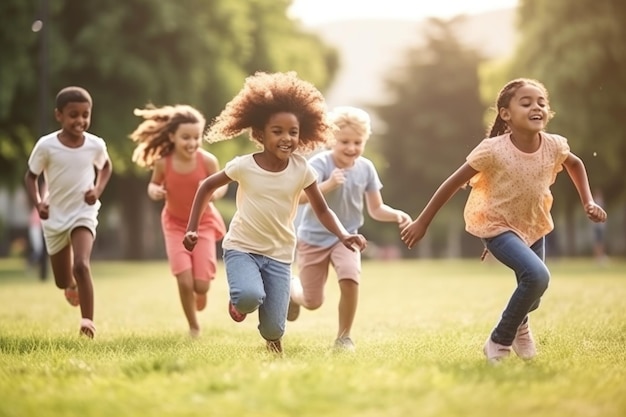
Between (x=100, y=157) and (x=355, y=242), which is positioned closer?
(x=355, y=242)

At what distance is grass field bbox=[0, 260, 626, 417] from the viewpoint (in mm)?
4484

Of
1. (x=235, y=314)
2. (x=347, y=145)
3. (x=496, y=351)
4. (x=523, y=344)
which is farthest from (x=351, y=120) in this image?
(x=496, y=351)

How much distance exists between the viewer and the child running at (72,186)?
8625 mm

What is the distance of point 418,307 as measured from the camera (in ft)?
41.6

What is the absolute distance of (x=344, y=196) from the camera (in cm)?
840

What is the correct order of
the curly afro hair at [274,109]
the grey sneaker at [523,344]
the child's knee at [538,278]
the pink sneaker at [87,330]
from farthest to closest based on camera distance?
the pink sneaker at [87,330] → the curly afro hair at [274,109] → the grey sneaker at [523,344] → the child's knee at [538,278]

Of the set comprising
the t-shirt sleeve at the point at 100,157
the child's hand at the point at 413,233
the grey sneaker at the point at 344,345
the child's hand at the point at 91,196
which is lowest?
the grey sneaker at the point at 344,345

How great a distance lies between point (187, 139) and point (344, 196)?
1.80 meters

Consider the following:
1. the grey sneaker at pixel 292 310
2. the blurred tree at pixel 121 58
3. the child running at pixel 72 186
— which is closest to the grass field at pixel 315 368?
the grey sneaker at pixel 292 310

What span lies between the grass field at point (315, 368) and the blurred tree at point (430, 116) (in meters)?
39.3

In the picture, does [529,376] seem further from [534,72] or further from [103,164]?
[534,72]

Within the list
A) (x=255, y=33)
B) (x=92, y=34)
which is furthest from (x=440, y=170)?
(x=92, y=34)

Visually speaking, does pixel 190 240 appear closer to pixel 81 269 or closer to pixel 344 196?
pixel 344 196

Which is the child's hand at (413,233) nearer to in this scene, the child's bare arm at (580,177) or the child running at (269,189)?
the child running at (269,189)
